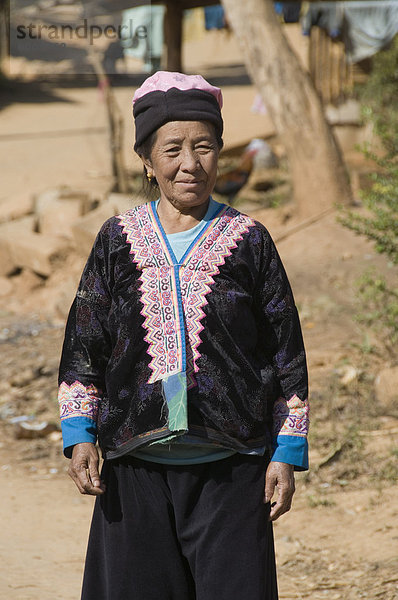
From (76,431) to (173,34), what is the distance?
12078 millimetres

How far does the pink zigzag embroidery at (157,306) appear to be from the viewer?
6.76ft

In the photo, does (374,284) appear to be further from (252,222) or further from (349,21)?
(349,21)

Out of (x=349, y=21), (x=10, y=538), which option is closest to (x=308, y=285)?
(x=10, y=538)

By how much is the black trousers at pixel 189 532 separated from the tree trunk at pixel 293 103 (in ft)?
22.4

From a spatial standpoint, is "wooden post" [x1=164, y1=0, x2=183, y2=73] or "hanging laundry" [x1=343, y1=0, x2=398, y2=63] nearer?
"wooden post" [x1=164, y1=0, x2=183, y2=73]

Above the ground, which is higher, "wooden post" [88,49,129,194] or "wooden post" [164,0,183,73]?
"wooden post" [164,0,183,73]

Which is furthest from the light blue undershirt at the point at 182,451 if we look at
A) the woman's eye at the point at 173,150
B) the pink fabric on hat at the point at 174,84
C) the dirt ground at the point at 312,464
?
the dirt ground at the point at 312,464

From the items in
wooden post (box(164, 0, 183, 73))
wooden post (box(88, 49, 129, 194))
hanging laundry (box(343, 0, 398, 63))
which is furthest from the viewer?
hanging laundry (box(343, 0, 398, 63))

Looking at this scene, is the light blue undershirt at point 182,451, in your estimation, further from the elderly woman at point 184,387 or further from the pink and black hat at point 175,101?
the pink and black hat at point 175,101

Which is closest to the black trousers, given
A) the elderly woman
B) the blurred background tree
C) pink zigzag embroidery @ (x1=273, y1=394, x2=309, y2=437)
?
the elderly woman

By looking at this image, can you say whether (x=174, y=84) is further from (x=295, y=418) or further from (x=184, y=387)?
(x=295, y=418)

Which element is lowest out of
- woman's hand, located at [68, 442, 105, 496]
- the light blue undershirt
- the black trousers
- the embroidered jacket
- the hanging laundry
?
the black trousers

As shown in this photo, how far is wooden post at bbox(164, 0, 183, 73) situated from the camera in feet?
43.6

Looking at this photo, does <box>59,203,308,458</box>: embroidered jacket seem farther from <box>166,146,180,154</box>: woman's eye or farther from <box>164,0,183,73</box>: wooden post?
<box>164,0,183,73</box>: wooden post
